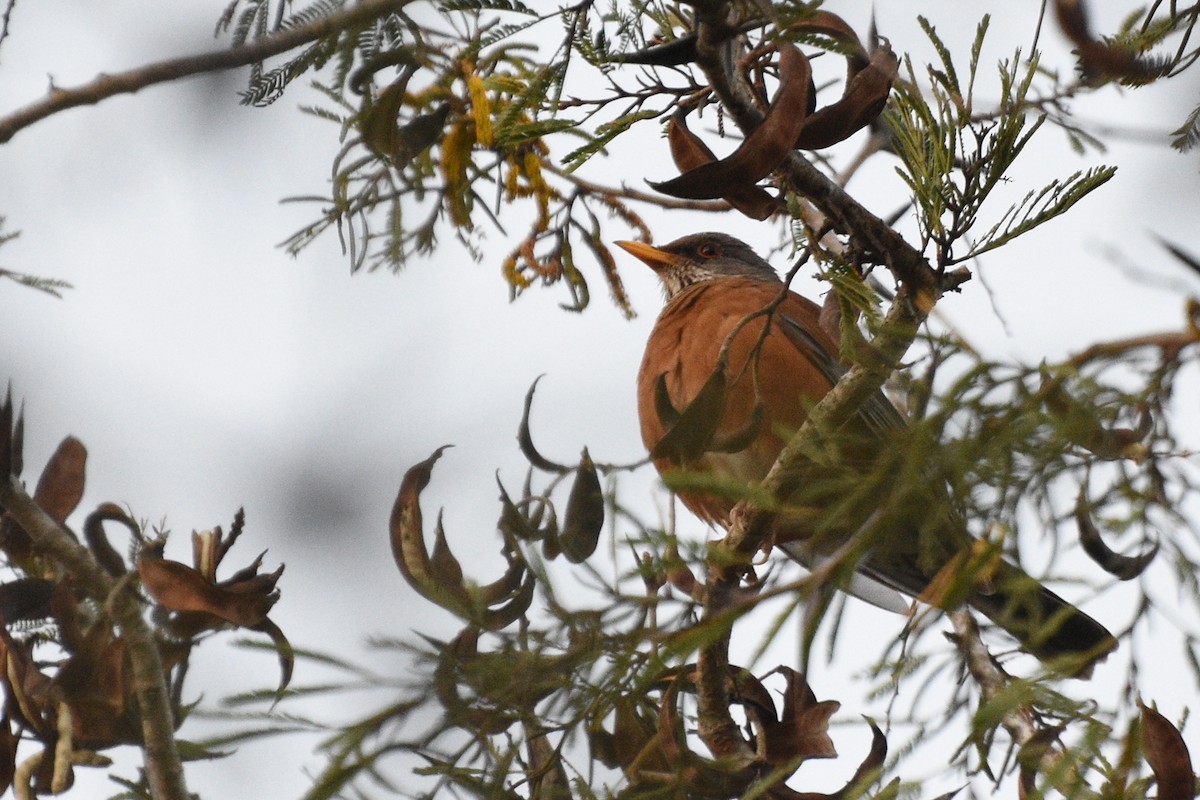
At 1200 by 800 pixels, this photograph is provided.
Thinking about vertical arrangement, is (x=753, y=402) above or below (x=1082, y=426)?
above

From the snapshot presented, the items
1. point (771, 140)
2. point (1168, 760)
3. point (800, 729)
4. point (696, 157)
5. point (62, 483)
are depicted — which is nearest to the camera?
point (1168, 760)

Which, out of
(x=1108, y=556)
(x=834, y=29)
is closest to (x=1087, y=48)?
(x=834, y=29)

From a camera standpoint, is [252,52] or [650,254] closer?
[252,52]

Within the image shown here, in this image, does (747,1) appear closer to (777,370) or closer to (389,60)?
(389,60)

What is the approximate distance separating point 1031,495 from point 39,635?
2518 millimetres

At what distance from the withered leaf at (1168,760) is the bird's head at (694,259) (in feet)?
12.6

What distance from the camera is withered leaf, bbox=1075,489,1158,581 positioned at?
106 inches

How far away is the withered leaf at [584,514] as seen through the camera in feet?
10.1

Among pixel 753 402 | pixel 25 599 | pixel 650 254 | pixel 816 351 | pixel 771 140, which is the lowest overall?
pixel 25 599

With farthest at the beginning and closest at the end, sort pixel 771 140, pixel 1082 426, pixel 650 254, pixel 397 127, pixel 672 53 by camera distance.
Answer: pixel 650 254 < pixel 397 127 < pixel 771 140 < pixel 672 53 < pixel 1082 426

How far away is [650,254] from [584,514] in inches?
125

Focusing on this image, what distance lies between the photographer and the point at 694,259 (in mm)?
6188

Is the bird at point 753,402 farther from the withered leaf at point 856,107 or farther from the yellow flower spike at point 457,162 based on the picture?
the yellow flower spike at point 457,162

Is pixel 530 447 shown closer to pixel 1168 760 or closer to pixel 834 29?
pixel 834 29
